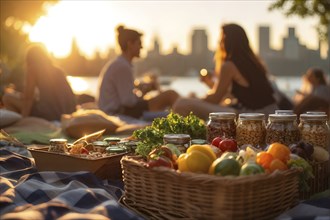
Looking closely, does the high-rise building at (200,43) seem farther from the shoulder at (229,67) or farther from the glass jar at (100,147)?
the glass jar at (100,147)

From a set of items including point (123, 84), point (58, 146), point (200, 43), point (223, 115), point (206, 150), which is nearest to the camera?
point (206, 150)

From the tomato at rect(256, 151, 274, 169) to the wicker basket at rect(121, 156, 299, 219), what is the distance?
0.29 ft

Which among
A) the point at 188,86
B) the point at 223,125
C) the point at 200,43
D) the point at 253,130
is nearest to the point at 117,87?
the point at 223,125

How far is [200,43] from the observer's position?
43375 mm

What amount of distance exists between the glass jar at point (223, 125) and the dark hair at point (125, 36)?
12.8 feet

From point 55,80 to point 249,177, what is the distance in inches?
208

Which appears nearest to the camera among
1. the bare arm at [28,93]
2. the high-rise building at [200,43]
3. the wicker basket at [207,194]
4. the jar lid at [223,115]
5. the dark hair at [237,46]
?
the wicker basket at [207,194]

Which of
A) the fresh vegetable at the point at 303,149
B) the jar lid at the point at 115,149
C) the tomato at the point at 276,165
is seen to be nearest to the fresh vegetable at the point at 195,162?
the tomato at the point at 276,165

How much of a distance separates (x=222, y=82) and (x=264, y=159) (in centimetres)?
367

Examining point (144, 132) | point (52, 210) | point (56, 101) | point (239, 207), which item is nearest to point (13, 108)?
point (56, 101)

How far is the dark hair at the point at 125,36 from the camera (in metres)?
6.72

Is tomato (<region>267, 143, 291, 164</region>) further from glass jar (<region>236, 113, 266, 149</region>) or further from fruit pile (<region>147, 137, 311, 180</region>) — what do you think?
glass jar (<region>236, 113, 266, 149</region>)

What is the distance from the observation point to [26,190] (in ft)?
8.75

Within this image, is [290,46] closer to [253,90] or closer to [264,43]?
[264,43]
